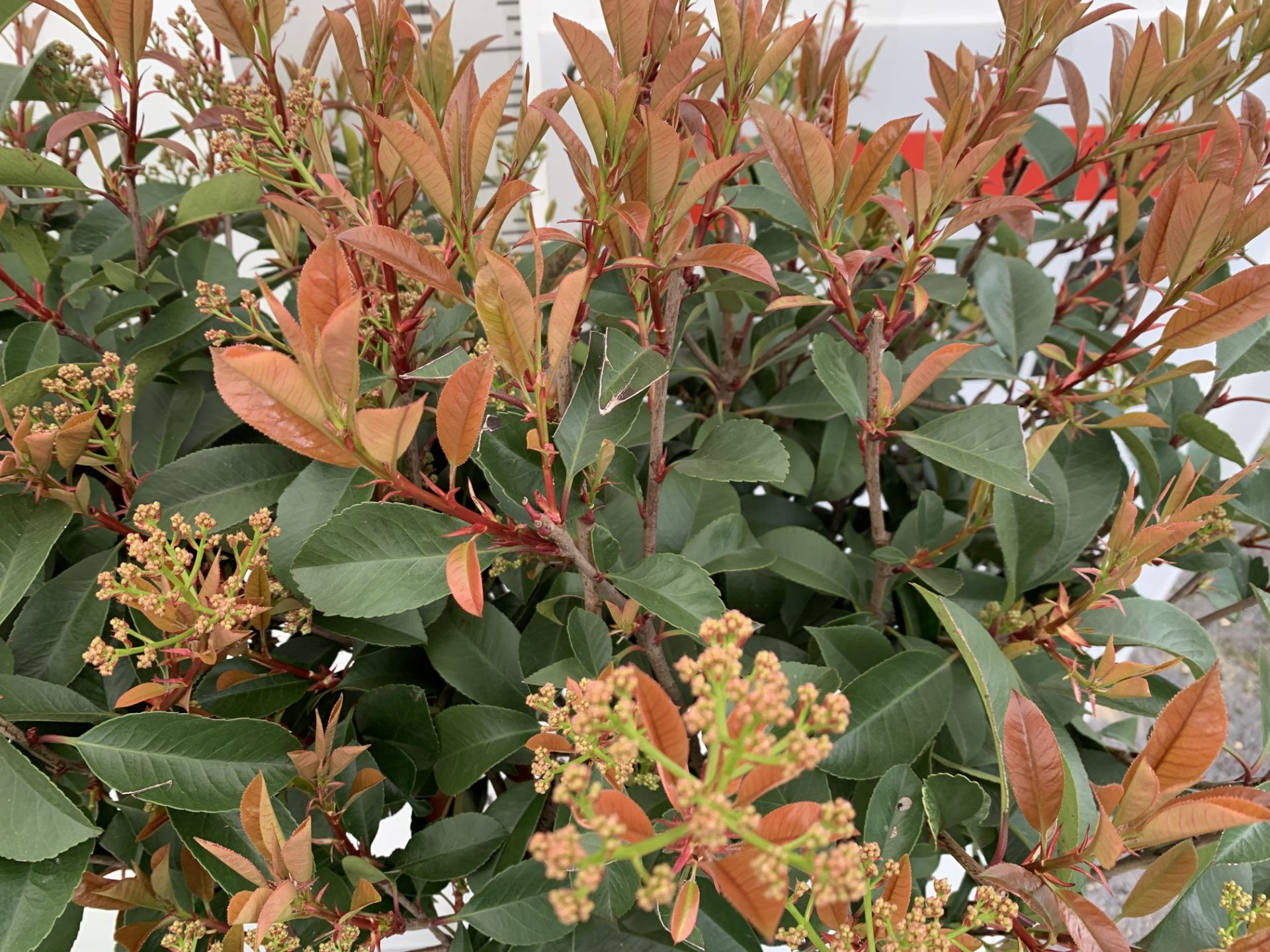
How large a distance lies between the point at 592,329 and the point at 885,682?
0.23 m

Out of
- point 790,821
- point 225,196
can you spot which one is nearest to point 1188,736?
point 790,821

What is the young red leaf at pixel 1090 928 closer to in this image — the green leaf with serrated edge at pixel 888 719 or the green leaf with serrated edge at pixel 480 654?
the green leaf with serrated edge at pixel 888 719

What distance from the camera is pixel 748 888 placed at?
0.23m

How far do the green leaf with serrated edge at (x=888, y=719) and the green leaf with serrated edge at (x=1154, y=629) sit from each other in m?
0.09

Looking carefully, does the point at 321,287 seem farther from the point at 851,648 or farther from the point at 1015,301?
the point at 1015,301

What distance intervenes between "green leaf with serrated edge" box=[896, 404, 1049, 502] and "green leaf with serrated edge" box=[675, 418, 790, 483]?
7 cm

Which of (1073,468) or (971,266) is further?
(971,266)

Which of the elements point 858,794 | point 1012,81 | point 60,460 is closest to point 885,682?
point 858,794

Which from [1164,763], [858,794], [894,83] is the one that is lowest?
[858,794]

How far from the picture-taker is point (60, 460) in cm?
41

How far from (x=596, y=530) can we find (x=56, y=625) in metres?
0.32

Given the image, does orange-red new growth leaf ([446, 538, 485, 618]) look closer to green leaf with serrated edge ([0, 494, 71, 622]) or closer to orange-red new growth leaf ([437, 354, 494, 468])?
orange-red new growth leaf ([437, 354, 494, 468])

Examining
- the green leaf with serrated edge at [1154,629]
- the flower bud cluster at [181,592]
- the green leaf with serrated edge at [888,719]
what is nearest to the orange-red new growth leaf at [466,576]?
the flower bud cluster at [181,592]

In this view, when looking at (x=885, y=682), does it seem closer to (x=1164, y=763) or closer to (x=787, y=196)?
(x=1164, y=763)
